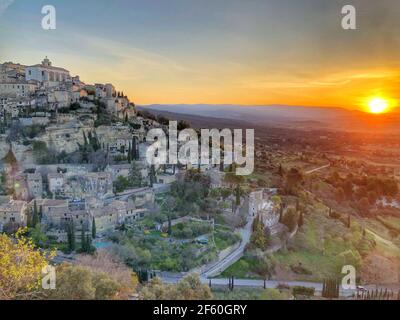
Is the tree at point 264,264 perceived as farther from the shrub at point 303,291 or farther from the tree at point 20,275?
the tree at point 20,275

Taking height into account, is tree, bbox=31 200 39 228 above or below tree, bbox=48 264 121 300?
above

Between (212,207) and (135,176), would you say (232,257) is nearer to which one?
(212,207)

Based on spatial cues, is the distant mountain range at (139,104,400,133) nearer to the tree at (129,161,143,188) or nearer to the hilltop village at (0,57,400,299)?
the hilltop village at (0,57,400,299)

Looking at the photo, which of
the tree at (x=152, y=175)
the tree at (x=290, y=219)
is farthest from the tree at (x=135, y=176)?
the tree at (x=290, y=219)

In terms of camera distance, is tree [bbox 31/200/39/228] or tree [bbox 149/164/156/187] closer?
tree [bbox 31/200/39/228]

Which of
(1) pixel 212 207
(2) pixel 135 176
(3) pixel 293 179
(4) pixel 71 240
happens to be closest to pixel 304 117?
(3) pixel 293 179

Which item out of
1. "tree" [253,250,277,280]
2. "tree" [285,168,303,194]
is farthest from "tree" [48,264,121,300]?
"tree" [285,168,303,194]

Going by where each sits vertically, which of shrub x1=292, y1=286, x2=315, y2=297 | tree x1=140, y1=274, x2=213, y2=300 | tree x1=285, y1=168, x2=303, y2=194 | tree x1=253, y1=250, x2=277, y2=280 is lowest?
shrub x1=292, y1=286, x2=315, y2=297

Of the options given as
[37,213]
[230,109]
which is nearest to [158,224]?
[37,213]
